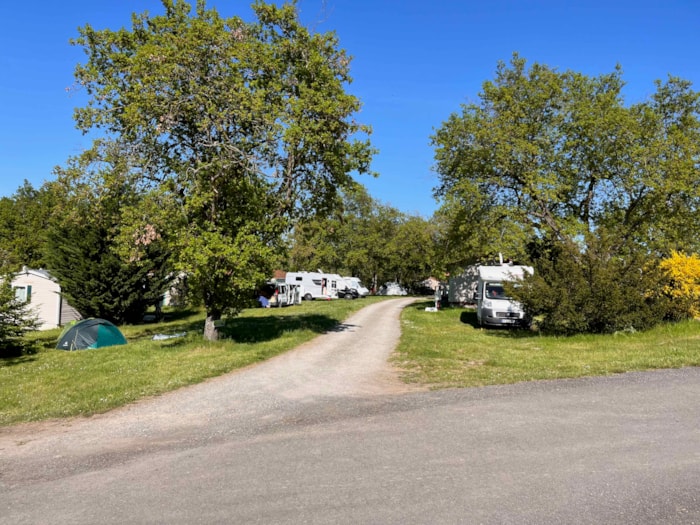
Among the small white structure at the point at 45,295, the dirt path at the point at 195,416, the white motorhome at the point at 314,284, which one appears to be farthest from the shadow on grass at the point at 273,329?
the white motorhome at the point at 314,284

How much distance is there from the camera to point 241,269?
13.8m

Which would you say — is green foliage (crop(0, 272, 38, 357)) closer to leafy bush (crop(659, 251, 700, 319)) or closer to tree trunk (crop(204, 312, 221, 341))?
tree trunk (crop(204, 312, 221, 341))

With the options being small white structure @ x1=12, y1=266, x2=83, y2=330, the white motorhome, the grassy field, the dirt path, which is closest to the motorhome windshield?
the grassy field

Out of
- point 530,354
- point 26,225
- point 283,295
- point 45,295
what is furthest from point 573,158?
point 26,225

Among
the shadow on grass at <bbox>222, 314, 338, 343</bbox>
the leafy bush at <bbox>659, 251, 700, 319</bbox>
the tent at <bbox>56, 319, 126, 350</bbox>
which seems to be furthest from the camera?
the tent at <bbox>56, 319, 126, 350</bbox>

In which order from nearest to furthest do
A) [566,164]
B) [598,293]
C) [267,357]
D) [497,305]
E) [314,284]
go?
[267,357] → [598,293] → [497,305] → [566,164] → [314,284]

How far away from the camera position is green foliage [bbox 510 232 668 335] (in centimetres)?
1549

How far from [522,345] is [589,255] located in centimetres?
401

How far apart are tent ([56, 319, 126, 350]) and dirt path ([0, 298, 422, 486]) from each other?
897 cm

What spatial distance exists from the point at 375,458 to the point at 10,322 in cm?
1502

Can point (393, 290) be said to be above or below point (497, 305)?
above

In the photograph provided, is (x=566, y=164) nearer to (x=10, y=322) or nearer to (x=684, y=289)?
(x=684, y=289)

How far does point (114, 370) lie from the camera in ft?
37.3

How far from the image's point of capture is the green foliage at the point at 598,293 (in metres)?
15.5
